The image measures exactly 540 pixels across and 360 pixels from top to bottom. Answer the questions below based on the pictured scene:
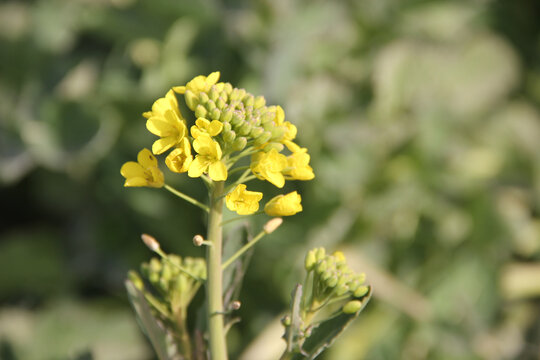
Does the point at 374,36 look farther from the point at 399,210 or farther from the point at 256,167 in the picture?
the point at 256,167

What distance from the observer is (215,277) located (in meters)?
0.55

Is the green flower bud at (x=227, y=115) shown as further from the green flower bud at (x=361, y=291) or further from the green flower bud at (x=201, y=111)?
the green flower bud at (x=361, y=291)

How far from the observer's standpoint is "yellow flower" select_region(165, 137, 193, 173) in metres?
0.49

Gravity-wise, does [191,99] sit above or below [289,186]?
above

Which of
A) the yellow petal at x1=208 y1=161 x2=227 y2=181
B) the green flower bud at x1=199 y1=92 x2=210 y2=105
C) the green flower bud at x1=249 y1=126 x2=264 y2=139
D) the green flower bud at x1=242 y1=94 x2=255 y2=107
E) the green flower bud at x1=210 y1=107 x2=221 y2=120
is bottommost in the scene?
the yellow petal at x1=208 y1=161 x2=227 y2=181

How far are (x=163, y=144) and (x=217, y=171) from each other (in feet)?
0.19

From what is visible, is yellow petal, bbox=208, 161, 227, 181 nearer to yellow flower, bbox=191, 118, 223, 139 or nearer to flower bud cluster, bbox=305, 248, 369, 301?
yellow flower, bbox=191, 118, 223, 139

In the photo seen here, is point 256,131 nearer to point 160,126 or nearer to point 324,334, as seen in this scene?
point 160,126

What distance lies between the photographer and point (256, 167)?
1.67 feet

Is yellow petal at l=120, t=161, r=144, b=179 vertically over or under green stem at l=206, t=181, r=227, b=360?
over

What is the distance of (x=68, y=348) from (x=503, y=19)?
5.58 feet

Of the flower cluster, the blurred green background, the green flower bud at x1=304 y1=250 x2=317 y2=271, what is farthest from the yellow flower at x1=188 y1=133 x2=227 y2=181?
the blurred green background

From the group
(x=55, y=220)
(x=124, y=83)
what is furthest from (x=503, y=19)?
(x=55, y=220)

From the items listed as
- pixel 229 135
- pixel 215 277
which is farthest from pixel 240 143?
pixel 215 277
